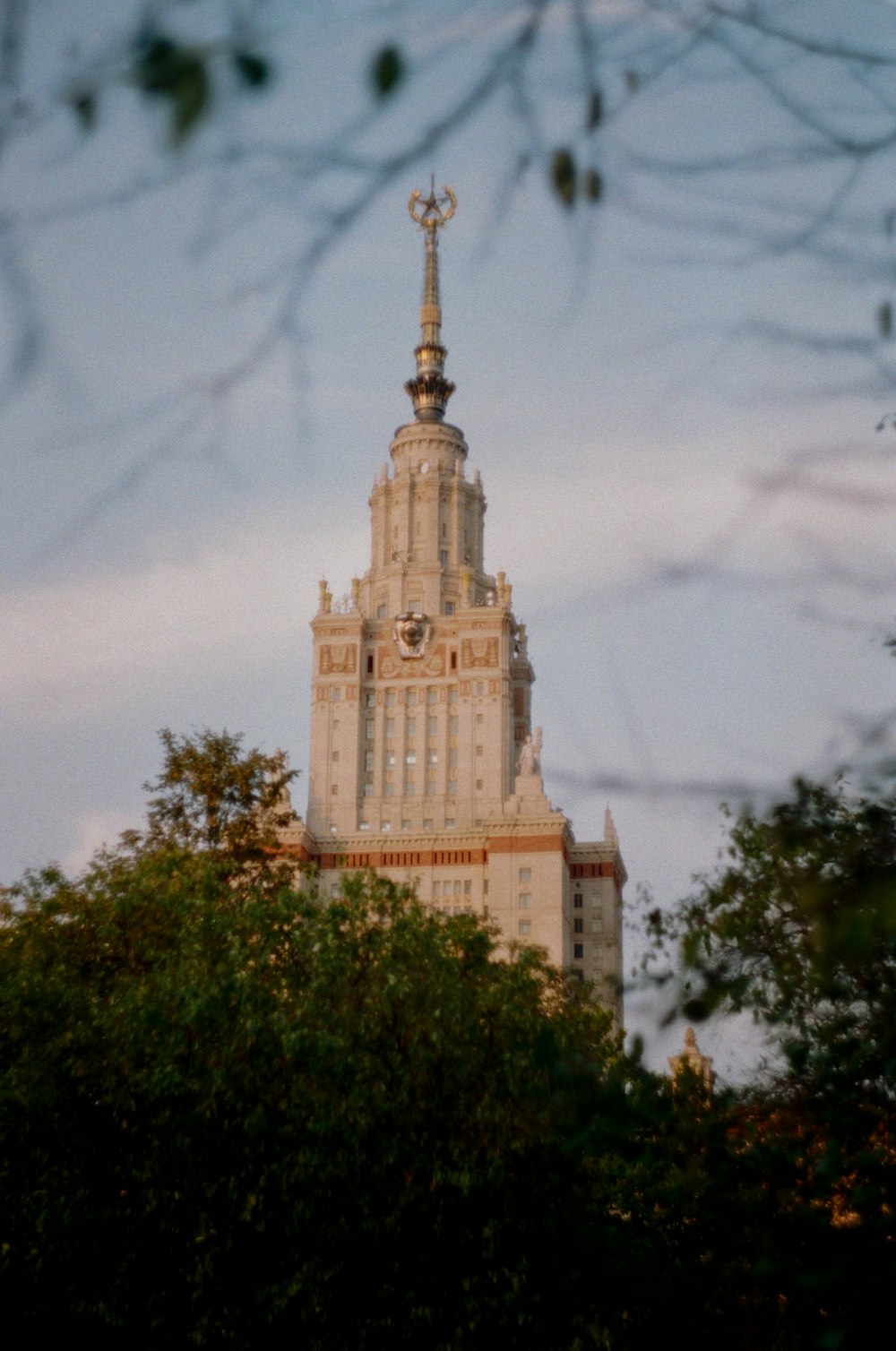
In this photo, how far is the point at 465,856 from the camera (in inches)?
4146

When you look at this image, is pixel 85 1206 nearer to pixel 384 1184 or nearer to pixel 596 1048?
pixel 384 1184

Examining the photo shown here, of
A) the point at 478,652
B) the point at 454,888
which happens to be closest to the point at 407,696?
the point at 478,652

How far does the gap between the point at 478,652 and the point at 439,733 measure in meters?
6.80

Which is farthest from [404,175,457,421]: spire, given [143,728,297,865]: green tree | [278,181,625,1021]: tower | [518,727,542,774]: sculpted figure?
[143,728,297,865]: green tree

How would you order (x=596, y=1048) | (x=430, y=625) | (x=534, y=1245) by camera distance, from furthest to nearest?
(x=430, y=625) → (x=596, y=1048) → (x=534, y=1245)

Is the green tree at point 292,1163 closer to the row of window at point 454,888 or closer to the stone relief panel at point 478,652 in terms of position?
the row of window at point 454,888

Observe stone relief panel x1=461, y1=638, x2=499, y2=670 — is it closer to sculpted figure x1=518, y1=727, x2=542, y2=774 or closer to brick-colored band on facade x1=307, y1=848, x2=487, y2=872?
sculpted figure x1=518, y1=727, x2=542, y2=774

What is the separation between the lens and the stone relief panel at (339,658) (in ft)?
374

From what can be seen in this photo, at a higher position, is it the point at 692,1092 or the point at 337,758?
the point at 337,758

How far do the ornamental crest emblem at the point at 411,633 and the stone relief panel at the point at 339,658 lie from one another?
11.3ft

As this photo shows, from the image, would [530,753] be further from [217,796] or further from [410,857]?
[217,796]

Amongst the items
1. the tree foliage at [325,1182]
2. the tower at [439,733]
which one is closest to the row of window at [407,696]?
the tower at [439,733]

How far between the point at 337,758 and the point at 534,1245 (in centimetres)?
9022

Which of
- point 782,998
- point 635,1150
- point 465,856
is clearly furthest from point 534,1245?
point 465,856
